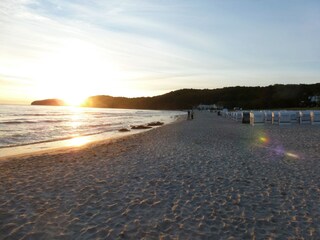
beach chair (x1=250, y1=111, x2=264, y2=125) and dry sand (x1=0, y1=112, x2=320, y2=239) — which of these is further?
beach chair (x1=250, y1=111, x2=264, y2=125)

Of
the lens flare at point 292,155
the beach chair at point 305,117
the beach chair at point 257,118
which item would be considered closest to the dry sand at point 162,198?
the lens flare at point 292,155

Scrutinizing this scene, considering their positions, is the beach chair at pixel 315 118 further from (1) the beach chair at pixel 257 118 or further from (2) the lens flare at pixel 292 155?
(2) the lens flare at pixel 292 155

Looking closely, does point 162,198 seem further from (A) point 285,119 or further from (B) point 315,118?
(B) point 315,118

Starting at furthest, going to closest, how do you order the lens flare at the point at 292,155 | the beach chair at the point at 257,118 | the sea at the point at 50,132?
the beach chair at the point at 257,118 → the sea at the point at 50,132 → the lens flare at the point at 292,155

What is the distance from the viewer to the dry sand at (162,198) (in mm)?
5375

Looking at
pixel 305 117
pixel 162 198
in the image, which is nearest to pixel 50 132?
pixel 162 198

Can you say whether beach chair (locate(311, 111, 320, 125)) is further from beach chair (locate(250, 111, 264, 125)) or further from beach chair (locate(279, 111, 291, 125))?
beach chair (locate(250, 111, 264, 125))

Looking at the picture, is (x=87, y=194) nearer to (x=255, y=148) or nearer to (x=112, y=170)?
(x=112, y=170)

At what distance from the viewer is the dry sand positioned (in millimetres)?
5375

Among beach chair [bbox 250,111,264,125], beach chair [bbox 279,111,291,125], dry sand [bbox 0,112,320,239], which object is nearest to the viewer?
dry sand [bbox 0,112,320,239]

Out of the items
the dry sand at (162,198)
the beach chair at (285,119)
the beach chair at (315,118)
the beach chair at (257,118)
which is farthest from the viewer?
the beach chair at (257,118)

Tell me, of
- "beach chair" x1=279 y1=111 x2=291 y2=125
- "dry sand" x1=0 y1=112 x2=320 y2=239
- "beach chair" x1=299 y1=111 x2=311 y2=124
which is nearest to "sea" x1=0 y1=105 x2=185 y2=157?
"dry sand" x1=0 y1=112 x2=320 y2=239

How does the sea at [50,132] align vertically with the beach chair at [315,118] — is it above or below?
below

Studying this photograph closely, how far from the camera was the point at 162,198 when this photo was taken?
7.18m
